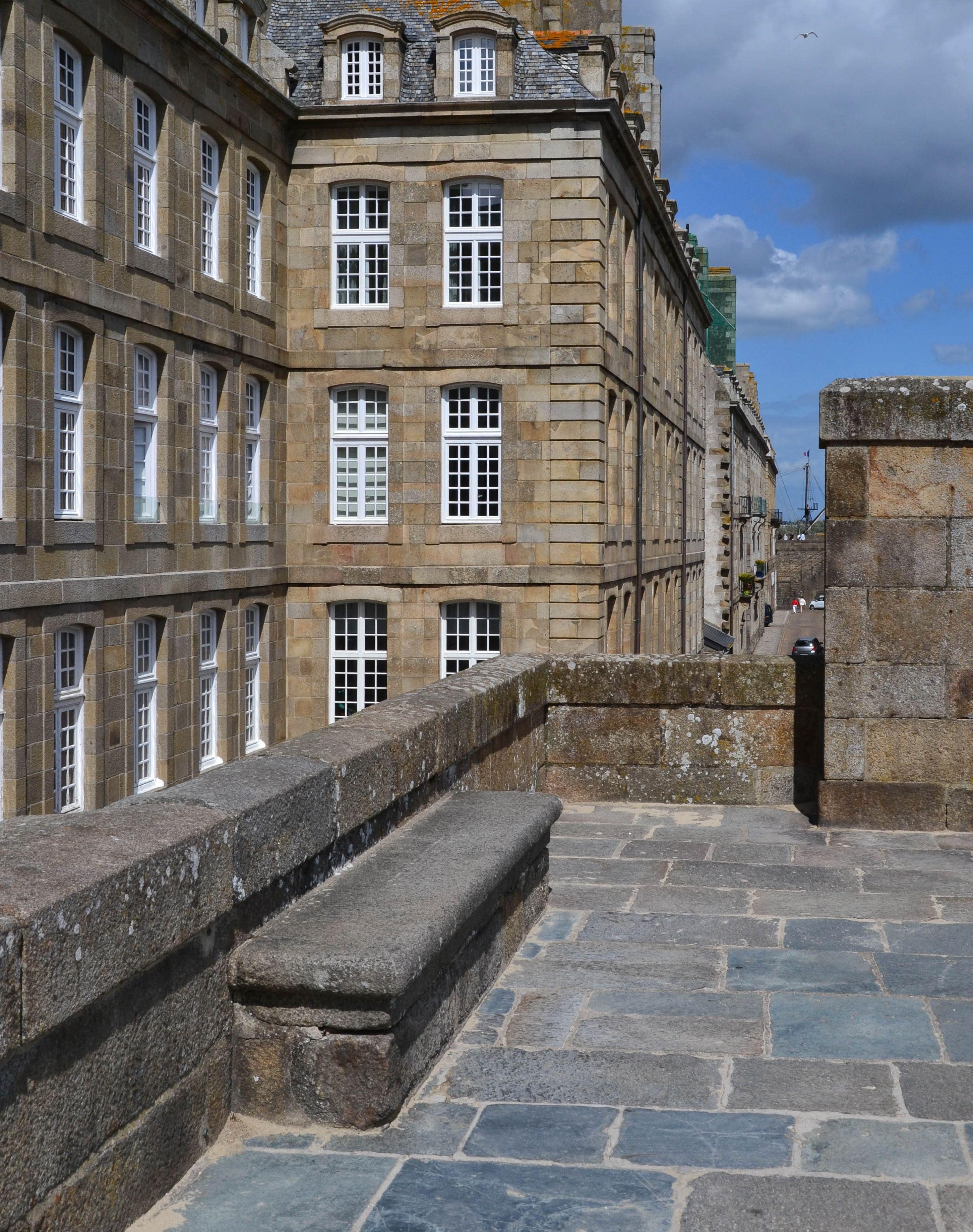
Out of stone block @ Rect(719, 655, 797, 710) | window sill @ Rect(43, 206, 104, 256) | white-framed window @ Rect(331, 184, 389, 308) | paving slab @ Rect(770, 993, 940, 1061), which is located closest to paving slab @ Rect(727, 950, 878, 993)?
paving slab @ Rect(770, 993, 940, 1061)

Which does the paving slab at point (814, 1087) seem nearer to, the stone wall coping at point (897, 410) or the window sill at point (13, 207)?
the stone wall coping at point (897, 410)

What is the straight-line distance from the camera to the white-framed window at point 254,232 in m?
24.4

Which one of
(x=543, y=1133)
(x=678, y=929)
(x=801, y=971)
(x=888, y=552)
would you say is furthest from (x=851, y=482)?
(x=543, y=1133)

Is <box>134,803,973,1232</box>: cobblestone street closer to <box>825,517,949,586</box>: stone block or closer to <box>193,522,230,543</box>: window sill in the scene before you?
<box>825,517,949,586</box>: stone block

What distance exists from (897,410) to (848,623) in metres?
1.36

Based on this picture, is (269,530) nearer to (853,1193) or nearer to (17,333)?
(17,333)

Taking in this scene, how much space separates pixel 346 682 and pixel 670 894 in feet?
63.7

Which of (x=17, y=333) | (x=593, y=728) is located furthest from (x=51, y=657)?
(x=593, y=728)

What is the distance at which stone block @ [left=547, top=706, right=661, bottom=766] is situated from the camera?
1058 centimetres

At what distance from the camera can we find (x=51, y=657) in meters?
17.9

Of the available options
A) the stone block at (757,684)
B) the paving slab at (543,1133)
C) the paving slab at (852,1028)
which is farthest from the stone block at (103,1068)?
the stone block at (757,684)

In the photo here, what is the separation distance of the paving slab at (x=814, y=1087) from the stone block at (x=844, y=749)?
466 cm

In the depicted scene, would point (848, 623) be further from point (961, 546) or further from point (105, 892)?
point (105, 892)

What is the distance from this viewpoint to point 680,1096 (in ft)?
15.0
